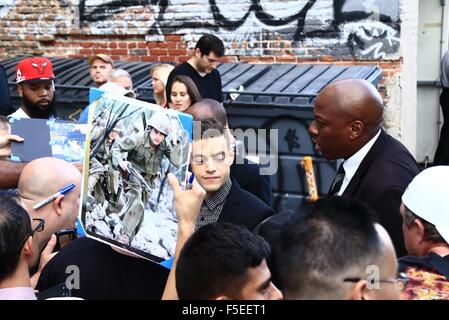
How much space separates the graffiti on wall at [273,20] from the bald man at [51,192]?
483cm

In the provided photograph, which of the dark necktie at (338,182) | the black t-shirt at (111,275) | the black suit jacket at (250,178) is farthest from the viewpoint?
the black suit jacket at (250,178)

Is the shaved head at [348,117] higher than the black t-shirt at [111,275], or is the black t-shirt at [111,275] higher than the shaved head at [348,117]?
the shaved head at [348,117]

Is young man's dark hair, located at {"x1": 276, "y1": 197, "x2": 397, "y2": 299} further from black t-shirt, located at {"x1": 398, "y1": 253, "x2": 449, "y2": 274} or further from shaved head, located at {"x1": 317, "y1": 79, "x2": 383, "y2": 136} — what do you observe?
shaved head, located at {"x1": 317, "y1": 79, "x2": 383, "y2": 136}

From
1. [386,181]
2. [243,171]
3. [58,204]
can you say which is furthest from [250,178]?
[58,204]

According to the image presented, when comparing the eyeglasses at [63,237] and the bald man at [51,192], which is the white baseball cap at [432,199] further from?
the eyeglasses at [63,237]

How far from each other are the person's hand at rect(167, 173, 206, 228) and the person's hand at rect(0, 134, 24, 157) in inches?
73.1

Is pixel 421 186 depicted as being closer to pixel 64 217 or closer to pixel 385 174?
pixel 385 174

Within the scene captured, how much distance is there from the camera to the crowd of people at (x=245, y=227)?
1.89 m

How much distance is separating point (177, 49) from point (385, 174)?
5435mm

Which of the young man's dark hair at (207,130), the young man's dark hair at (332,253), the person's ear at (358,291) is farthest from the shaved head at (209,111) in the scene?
the person's ear at (358,291)

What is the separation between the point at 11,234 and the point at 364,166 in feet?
5.46

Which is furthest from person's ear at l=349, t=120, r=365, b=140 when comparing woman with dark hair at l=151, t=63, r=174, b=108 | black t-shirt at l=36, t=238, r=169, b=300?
woman with dark hair at l=151, t=63, r=174, b=108

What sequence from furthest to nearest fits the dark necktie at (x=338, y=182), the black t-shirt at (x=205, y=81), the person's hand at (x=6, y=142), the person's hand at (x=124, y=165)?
the black t-shirt at (x=205, y=81), the person's hand at (x=6, y=142), the dark necktie at (x=338, y=182), the person's hand at (x=124, y=165)
